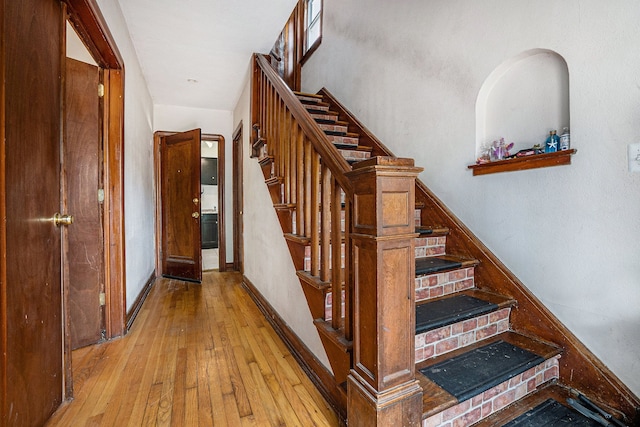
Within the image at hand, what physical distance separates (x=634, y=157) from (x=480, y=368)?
44.6 inches

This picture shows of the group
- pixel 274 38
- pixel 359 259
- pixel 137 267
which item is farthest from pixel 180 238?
pixel 359 259

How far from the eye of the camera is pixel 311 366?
5.65 feet

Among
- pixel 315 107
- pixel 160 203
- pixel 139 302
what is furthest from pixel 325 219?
pixel 160 203

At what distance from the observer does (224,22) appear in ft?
8.95

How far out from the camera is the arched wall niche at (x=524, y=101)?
1614 millimetres

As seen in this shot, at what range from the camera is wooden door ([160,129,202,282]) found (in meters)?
4.00

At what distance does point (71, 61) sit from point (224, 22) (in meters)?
1.26

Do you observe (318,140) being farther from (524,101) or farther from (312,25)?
(312,25)

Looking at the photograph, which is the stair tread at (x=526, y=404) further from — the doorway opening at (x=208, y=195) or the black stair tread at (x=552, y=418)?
the doorway opening at (x=208, y=195)

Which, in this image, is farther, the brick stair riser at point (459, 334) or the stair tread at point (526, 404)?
the brick stair riser at point (459, 334)

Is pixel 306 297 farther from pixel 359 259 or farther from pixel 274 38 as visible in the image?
pixel 274 38

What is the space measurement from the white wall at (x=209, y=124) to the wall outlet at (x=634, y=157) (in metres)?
4.42

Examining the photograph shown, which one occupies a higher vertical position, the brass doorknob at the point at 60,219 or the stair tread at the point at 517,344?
the brass doorknob at the point at 60,219

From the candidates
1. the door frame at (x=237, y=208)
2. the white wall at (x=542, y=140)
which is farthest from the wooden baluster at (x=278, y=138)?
the door frame at (x=237, y=208)
